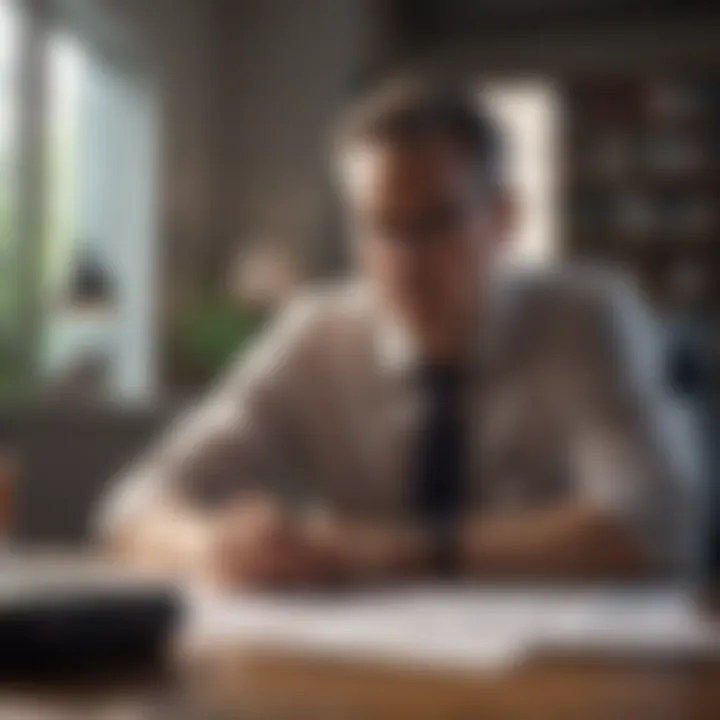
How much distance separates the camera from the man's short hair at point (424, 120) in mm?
1240

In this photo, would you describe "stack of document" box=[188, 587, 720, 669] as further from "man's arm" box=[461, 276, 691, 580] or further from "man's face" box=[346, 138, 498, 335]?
"man's face" box=[346, 138, 498, 335]

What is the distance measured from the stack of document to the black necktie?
421 millimetres

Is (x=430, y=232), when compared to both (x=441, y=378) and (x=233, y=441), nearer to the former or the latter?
(x=441, y=378)

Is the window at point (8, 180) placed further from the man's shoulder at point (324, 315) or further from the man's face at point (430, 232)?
the man's face at point (430, 232)

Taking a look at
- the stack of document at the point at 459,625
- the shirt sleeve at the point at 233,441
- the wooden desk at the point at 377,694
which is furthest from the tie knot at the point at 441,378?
the wooden desk at the point at 377,694

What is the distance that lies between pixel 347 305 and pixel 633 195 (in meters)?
0.28

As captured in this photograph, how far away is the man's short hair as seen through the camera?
4.07 ft

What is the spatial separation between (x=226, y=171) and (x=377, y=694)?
3.34 ft

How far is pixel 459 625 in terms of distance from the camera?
0.61 metres

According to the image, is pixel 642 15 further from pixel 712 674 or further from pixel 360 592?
pixel 712 674

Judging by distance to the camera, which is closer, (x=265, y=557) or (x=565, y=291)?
(x=265, y=557)

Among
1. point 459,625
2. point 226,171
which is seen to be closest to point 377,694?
point 459,625

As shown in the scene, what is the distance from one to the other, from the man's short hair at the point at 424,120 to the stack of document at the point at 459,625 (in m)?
0.58

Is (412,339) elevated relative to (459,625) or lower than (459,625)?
elevated
